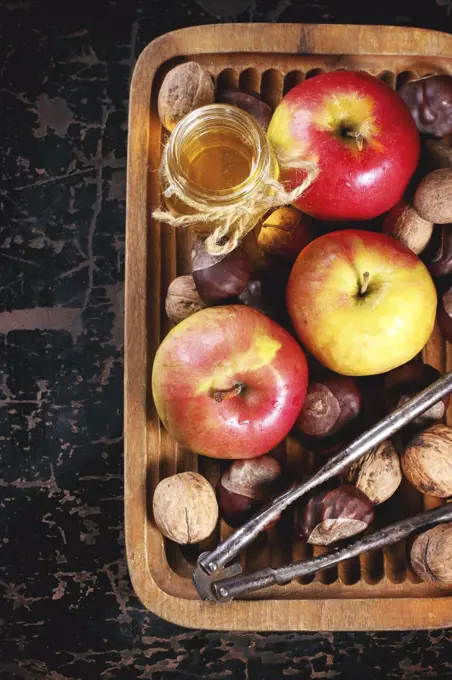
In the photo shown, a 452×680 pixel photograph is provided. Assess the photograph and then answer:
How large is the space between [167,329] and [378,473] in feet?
0.92

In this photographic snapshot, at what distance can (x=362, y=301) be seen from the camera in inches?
29.1

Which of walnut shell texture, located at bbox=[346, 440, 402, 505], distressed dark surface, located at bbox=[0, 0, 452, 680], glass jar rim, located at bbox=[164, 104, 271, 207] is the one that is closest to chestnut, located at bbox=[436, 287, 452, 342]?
walnut shell texture, located at bbox=[346, 440, 402, 505]

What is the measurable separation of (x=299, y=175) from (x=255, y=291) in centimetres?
13

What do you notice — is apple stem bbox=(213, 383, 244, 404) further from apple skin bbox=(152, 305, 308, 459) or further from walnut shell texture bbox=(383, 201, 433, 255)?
walnut shell texture bbox=(383, 201, 433, 255)

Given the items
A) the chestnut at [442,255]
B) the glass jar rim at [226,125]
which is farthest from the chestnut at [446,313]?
the glass jar rim at [226,125]

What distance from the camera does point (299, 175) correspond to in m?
0.77

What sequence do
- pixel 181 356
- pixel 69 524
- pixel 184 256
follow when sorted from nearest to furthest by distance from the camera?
pixel 181 356 < pixel 184 256 < pixel 69 524

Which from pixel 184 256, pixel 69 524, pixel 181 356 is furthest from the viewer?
pixel 69 524

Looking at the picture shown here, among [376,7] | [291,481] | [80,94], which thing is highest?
[376,7]

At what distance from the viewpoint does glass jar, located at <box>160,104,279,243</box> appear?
2.37ft

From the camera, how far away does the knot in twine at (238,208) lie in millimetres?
724

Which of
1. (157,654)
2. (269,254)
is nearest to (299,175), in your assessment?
(269,254)

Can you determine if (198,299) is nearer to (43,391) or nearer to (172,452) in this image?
(172,452)

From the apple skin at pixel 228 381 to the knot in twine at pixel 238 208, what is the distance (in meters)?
0.08
